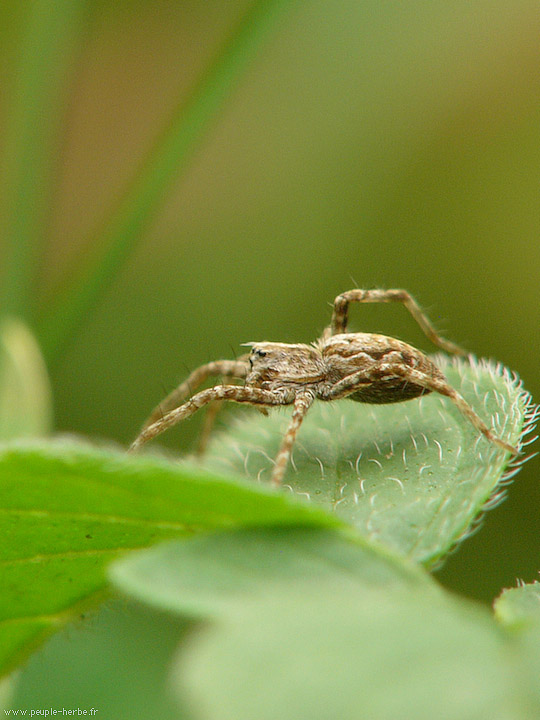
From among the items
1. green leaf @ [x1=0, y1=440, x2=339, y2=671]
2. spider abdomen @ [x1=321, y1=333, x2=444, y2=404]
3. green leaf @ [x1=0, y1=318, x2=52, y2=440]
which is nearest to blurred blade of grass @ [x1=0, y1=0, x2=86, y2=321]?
green leaf @ [x1=0, y1=318, x2=52, y2=440]

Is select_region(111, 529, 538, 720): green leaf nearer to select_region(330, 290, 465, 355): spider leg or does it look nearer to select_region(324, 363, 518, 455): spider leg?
select_region(324, 363, 518, 455): spider leg

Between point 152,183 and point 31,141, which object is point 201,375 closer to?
point 152,183

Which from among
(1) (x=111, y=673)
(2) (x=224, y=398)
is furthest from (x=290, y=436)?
(1) (x=111, y=673)

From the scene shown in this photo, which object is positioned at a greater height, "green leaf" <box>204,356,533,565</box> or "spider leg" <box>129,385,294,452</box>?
"green leaf" <box>204,356,533,565</box>

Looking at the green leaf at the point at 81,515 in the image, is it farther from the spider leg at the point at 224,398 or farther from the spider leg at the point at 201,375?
the spider leg at the point at 201,375

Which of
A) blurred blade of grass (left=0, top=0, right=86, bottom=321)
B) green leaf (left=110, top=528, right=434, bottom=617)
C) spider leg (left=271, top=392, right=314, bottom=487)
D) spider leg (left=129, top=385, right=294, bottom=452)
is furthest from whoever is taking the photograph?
blurred blade of grass (left=0, top=0, right=86, bottom=321)

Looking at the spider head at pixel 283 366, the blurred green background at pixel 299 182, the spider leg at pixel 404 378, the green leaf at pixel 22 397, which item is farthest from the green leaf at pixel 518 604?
the blurred green background at pixel 299 182
